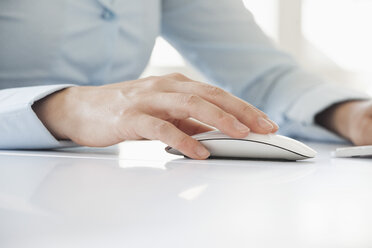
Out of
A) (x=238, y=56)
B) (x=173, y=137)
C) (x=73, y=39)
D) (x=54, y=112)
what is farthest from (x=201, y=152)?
(x=238, y=56)

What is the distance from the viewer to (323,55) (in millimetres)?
2486

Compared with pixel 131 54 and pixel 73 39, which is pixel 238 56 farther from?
pixel 73 39

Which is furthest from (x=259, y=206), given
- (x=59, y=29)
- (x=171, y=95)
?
(x=59, y=29)

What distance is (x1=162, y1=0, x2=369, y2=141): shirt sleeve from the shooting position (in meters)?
1.08

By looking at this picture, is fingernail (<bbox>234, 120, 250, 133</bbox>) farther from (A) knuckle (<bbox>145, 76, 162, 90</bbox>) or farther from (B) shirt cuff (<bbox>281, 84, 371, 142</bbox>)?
(B) shirt cuff (<bbox>281, 84, 371, 142</bbox>)

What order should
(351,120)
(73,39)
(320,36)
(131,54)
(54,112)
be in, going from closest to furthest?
(54,112) → (351,120) → (73,39) → (131,54) → (320,36)

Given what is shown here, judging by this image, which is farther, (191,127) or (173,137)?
(191,127)

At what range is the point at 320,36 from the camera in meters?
2.46

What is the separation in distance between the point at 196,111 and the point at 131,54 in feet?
1.94

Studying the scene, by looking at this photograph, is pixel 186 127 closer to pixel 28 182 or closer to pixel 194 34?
pixel 28 182

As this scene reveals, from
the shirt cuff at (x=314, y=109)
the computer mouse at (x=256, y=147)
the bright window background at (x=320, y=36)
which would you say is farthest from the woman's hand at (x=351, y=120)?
the bright window background at (x=320, y=36)

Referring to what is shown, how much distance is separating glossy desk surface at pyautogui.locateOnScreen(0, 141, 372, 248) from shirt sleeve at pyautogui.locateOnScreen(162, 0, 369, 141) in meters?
0.56

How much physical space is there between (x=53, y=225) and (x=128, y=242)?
0.05 metres

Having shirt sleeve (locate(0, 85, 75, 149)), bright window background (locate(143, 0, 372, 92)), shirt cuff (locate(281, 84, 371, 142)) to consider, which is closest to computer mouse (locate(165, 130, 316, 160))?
shirt sleeve (locate(0, 85, 75, 149))
